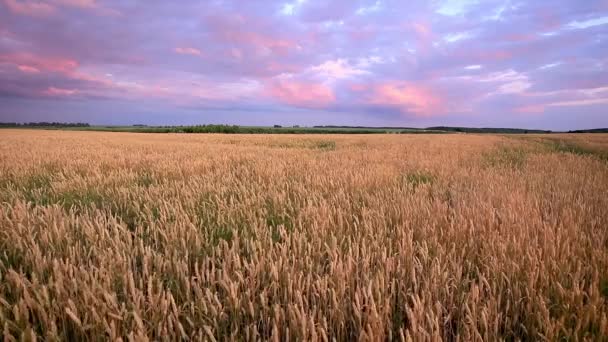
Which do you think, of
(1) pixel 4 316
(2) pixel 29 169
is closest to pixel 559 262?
(1) pixel 4 316

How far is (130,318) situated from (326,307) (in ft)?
3.05

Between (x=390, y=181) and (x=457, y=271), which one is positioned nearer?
(x=457, y=271)

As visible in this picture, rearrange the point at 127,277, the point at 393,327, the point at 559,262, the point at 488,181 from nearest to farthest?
the point at 393,327
the point at 127,277
the point at 559,262
the point at 488,181

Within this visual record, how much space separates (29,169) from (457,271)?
29.2 ft

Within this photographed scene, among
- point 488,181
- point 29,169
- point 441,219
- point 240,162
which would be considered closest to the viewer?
point 441,219

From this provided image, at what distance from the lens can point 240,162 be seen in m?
9.23

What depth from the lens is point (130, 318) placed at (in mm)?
Result: 1542

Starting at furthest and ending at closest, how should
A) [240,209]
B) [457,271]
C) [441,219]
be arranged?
[240,209]
[441,219]
[457,271]

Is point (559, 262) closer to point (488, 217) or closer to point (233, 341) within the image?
point (488, 217)

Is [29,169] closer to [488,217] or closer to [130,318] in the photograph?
[130,318]

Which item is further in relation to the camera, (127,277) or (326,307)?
(127,277)

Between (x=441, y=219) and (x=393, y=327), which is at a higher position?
(x=441, y=219)

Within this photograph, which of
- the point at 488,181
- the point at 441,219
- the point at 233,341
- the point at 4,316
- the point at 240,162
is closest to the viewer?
the point at 233,341

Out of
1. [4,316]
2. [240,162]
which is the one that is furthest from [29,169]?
[4,316]
